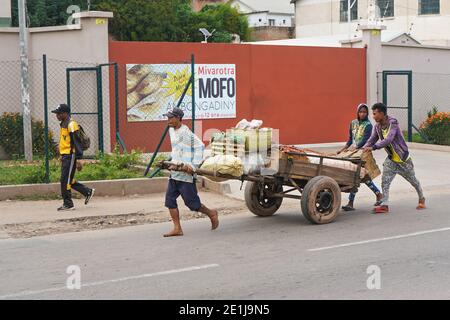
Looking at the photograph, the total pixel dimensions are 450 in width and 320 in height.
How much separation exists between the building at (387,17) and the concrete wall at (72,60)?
80.0 ft

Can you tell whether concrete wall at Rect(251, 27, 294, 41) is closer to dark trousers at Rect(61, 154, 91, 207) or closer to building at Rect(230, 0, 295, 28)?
building at Rect(230, 0, 295, 28)

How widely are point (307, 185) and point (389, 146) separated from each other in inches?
78.0

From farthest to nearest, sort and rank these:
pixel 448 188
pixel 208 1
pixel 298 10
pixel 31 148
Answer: pixel 208 1 < pixel 298 10 < pixel 31 148 < pixel 448 188

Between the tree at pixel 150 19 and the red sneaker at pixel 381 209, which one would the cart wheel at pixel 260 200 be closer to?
the red sneaker at pixel 381 209

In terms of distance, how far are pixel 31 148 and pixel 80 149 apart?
4.82 m

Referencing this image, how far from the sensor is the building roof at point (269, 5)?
255 feet

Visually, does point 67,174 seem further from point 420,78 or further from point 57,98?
point 420,78

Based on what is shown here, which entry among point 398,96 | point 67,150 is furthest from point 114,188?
point 398,96

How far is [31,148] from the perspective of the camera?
1686 centimetres

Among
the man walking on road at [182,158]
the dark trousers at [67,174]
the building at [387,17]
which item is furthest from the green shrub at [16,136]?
the building at [387,17]

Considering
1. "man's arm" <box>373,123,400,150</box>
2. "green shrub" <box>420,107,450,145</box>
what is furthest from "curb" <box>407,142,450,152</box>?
"man's arm" <box>373,123,400,150</box>

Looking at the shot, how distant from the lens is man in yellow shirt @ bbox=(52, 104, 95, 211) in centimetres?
1233
